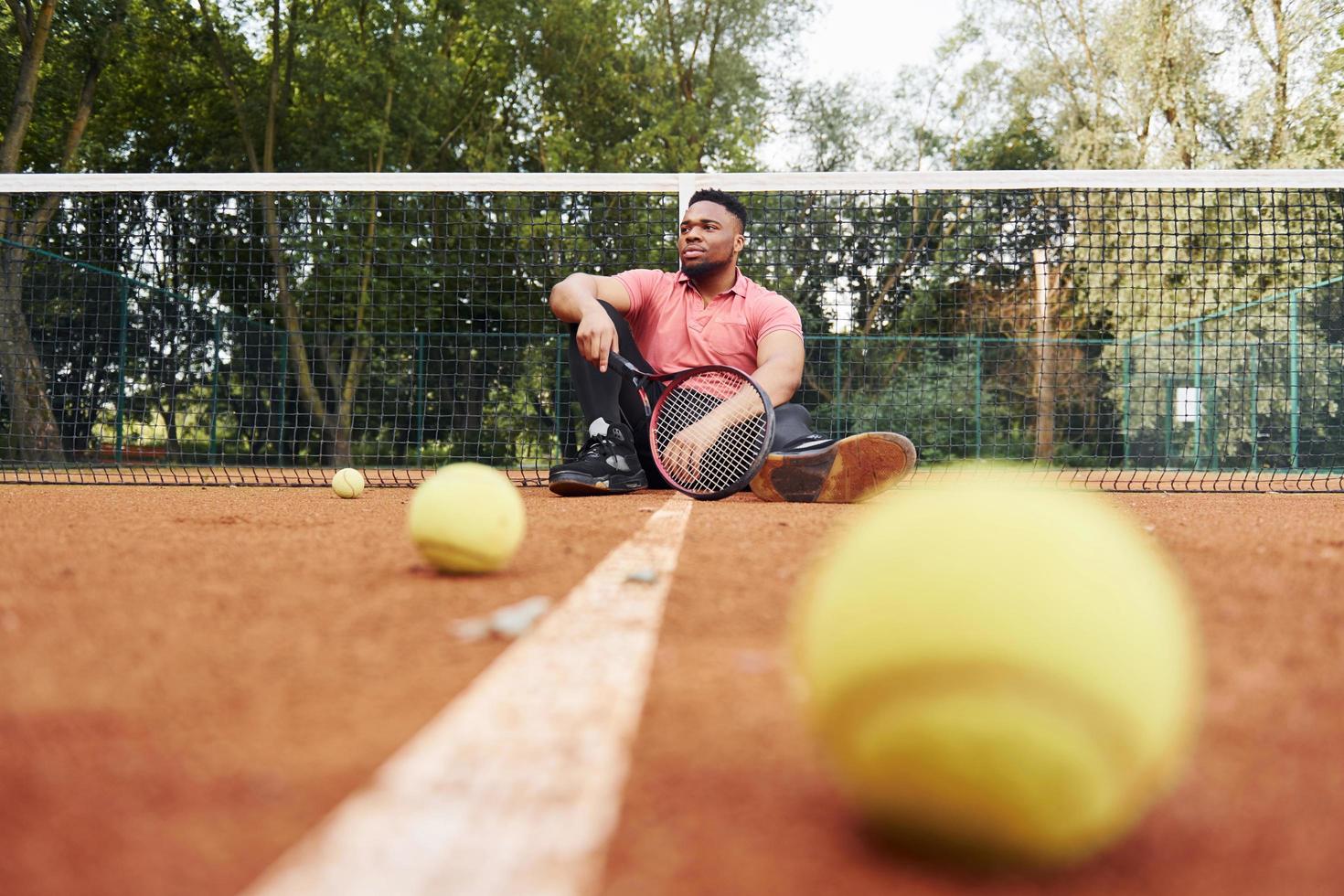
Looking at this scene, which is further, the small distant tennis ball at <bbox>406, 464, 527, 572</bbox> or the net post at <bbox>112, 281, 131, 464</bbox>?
the net post at <bbox>112, 281, 131, 464</bbox>

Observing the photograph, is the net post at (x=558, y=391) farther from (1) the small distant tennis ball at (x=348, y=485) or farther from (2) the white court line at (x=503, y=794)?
(2) the white court line at (x=503, y=794)

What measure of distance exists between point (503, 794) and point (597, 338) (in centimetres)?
353

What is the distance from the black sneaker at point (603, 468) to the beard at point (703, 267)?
2.99 feet

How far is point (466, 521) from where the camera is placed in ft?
7.61

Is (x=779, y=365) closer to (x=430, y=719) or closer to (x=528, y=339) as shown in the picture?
(x=430, y=719)

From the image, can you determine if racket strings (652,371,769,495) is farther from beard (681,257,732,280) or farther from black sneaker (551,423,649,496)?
beard (681,257,732,280)

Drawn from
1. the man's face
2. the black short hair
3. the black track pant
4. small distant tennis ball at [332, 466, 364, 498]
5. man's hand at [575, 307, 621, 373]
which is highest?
the black short hair

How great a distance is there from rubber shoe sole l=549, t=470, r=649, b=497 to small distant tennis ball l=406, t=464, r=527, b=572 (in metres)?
2.67

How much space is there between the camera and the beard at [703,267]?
5.44 metres

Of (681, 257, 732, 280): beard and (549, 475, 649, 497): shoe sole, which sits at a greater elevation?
(681, 257, 732, 280): beard

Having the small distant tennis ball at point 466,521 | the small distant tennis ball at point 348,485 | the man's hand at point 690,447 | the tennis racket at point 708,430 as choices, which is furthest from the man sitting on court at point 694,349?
the small distant tennis ball at point 466,521

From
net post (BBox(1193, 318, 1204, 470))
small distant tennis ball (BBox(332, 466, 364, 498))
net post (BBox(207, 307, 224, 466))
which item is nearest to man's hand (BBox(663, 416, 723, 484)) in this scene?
small distant tennis ball (BBox(332, 466, 364, 498))

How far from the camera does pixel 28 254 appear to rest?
36.1 ft

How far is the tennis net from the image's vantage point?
38.2 feet
